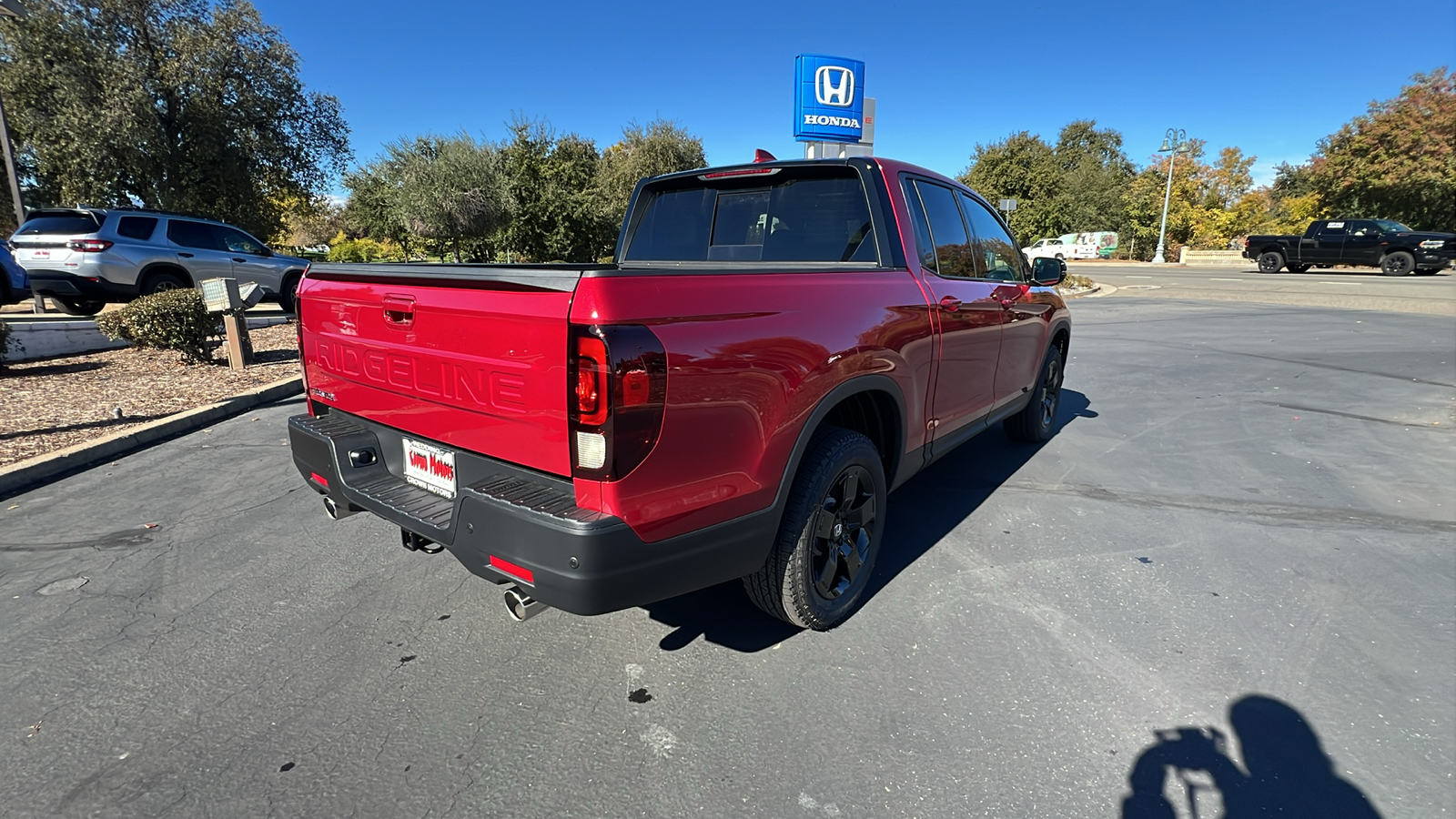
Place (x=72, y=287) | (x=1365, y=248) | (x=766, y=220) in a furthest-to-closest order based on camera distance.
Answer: (x=1365, y=248) < (x=72, y=287) < (x=766, y=220)

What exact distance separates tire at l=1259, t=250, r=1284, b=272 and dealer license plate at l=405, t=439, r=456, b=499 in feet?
110

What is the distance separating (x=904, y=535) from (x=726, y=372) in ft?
6.81

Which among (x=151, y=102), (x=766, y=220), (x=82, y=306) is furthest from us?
(x=151, y=102)

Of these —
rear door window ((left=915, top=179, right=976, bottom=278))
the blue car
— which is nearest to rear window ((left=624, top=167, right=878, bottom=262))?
rear door window ((left=915, top=179, right=976, bottom=278))

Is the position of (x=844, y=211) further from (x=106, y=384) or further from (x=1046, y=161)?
(x=1046, y=161)

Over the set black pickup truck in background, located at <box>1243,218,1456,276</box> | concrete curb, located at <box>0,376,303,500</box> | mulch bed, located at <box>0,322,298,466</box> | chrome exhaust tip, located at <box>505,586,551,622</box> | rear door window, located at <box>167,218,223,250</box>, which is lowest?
concrete curb, located at <box>0,376,303,500</box>

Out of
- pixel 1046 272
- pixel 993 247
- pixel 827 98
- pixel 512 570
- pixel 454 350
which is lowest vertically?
pixel 512 570

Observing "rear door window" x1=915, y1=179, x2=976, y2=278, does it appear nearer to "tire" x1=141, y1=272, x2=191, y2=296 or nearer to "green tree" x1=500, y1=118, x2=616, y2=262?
"tire" x1=141, y1=272, x2=191, y2=296

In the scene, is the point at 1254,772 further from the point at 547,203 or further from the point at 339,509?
the point at 547,203

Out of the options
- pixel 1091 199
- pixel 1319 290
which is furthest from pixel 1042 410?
pixel 1091 199

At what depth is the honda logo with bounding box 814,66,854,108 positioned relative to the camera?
11977mm

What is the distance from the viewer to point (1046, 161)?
46750 millimetres

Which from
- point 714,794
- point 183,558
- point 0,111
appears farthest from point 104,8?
point 714,794

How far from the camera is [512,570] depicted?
205 centimetres
